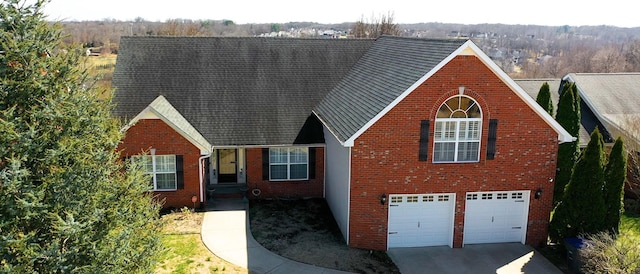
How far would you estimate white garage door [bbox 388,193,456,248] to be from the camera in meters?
16.3

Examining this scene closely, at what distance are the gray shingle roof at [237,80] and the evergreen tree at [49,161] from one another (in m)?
10.7

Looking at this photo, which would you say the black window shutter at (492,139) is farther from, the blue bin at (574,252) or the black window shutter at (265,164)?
the black window shutter at (265,164)

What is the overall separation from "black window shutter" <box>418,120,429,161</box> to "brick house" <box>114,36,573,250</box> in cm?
3

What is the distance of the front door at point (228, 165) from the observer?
21.2m

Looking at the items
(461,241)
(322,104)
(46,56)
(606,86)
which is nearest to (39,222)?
(46,56)

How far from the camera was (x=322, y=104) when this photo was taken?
21.2 m

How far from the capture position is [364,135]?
15375 millimetres

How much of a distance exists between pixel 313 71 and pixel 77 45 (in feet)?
46.9

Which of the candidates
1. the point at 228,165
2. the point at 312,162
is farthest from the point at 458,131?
the point at 228,165

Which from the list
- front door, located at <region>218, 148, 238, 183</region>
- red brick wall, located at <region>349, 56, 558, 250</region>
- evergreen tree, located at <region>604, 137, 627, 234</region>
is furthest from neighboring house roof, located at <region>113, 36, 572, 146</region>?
evergreen tree, located at <region>604, 137, 627, 234</region>

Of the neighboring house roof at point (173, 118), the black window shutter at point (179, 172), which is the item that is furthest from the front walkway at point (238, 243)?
the neighboring house roof at point (173, 118)

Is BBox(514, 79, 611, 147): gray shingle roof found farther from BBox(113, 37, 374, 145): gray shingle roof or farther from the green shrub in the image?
the green shrub

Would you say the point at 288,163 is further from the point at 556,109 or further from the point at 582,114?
the point at 582,114

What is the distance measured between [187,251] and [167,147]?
14.4ft
